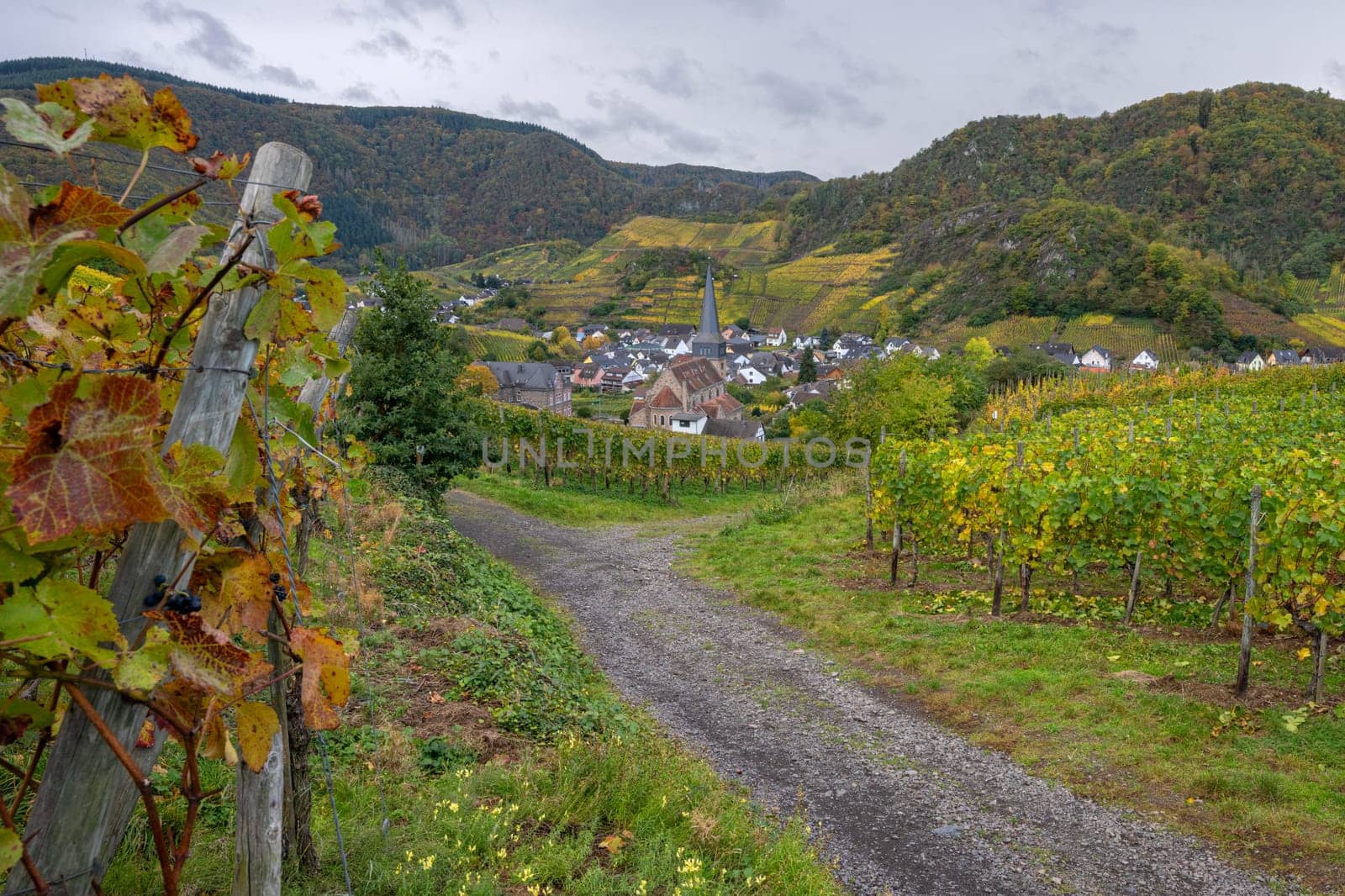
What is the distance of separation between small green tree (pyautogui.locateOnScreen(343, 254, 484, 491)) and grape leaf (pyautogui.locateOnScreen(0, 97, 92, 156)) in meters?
12.9

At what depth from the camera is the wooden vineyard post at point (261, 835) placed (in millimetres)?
2201

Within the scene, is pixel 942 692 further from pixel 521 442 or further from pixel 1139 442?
pixel 521 442

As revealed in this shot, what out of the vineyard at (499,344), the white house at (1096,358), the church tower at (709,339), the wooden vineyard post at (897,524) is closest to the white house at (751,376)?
the church tower at (709,339)

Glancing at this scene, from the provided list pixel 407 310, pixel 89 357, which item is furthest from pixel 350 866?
pixel 407 310

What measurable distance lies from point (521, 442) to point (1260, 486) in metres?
20.8

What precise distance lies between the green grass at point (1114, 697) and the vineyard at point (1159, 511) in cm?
38

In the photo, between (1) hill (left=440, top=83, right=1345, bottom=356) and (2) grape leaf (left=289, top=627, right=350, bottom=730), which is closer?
(2) grape leaf (left=289, top=627, right=350, bottom=730)

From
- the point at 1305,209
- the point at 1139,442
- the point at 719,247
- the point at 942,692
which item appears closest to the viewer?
the point at 942,692

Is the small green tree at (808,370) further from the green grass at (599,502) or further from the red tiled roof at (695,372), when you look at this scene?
the green grass at (599,502)

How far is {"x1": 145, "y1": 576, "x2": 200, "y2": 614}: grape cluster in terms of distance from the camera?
3.99 ft

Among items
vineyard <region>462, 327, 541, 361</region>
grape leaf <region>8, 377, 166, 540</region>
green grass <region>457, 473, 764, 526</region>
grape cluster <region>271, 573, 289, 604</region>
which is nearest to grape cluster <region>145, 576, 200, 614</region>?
grape leaf <region>8, 377, 166, 540</region>

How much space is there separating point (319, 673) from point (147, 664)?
0.55m

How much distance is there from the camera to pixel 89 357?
5.00 feet

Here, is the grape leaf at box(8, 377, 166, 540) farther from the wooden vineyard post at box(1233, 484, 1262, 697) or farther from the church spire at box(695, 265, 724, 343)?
the church spire at box(695, 265, 724, 343)
